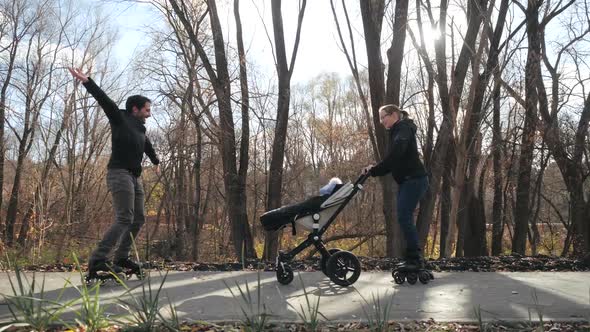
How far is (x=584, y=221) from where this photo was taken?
12.7 meters

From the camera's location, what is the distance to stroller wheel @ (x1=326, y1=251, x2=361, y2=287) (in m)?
4.86

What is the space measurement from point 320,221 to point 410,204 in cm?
94

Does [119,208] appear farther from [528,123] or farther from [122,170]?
[528,123]

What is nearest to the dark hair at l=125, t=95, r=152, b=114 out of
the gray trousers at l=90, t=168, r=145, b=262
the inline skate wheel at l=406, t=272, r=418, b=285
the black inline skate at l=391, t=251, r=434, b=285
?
the gray trousers at l=90, t=168, r=145, b=262

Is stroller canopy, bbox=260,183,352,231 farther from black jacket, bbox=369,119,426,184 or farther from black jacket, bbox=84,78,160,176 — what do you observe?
black jacket, bbox=84,78,160,176

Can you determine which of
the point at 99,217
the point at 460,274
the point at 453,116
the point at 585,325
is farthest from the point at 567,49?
the point at 99,217

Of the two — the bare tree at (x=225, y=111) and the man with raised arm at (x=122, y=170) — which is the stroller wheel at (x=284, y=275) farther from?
the bare tree at (x=225, y=111)

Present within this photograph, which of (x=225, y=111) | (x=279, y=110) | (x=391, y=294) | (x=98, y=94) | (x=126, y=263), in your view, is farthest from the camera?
(x=225, y=111)

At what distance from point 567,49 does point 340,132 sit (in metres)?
14.0

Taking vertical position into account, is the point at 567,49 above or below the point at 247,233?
above

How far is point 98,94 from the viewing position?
467 centimetres

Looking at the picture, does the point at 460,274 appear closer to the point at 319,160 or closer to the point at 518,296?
the point at 518,296

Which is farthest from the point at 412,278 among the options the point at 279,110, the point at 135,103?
the point at 279,110

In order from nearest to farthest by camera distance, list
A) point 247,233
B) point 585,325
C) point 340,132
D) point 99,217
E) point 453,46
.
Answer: point 585,325 < point 453,46 < point 247,233 < point 99,217 < point 340,132
